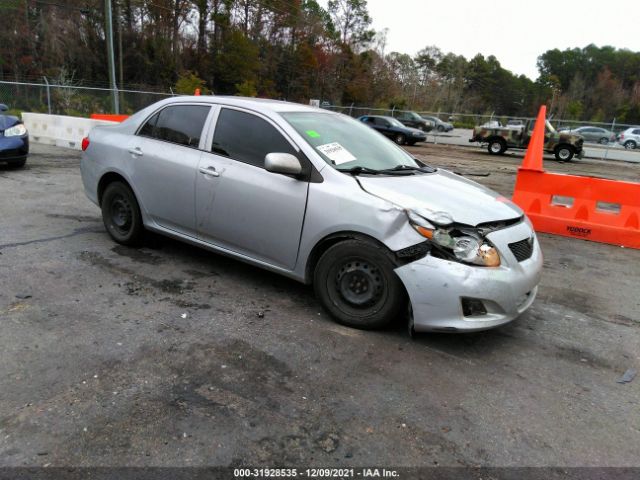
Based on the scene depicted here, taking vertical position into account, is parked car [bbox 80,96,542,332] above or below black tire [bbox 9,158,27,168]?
above

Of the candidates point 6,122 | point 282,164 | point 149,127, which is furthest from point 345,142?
point 6,122

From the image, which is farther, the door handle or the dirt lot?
the door handle

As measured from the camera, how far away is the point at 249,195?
404 centimetres

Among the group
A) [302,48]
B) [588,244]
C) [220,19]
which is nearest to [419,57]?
[302,48]

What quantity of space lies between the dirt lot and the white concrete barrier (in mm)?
9281

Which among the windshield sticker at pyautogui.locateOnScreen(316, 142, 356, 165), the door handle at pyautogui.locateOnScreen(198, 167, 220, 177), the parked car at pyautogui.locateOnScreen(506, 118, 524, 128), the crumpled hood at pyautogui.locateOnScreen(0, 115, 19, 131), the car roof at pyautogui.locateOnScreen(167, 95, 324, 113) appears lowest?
the crumpled hood at pyautogui.locateOnScreen(0, 115, 19, 131)

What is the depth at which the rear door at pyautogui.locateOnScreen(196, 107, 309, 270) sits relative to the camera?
3.89 m

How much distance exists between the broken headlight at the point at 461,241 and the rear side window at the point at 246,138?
1220 mm

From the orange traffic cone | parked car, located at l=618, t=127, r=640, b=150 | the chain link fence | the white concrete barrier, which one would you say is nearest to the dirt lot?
the orange traffic cone

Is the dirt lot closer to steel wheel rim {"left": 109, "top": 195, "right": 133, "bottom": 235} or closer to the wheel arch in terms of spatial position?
steel wheel rim {"left": 109, "top": 195, "right": 133, "bottom": 235}

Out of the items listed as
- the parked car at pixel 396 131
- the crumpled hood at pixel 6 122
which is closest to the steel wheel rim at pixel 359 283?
the crumpled hood at pixel 6 122

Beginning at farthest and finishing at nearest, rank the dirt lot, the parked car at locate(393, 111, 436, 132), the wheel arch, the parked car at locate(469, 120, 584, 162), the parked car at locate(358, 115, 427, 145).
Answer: the parked car at locate(393, 111, 436, 132), the parked car at locate(358, 115, 427, 145), the parked car at locate(469, 120, 584, 162), the wheel arch, the dirt lot

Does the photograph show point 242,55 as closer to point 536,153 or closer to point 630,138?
point 630,138

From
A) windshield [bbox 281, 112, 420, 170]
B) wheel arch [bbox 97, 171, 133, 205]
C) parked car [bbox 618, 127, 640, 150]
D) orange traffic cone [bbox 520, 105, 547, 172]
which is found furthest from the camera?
parked car [bbox 618, 127, 640, 150]
